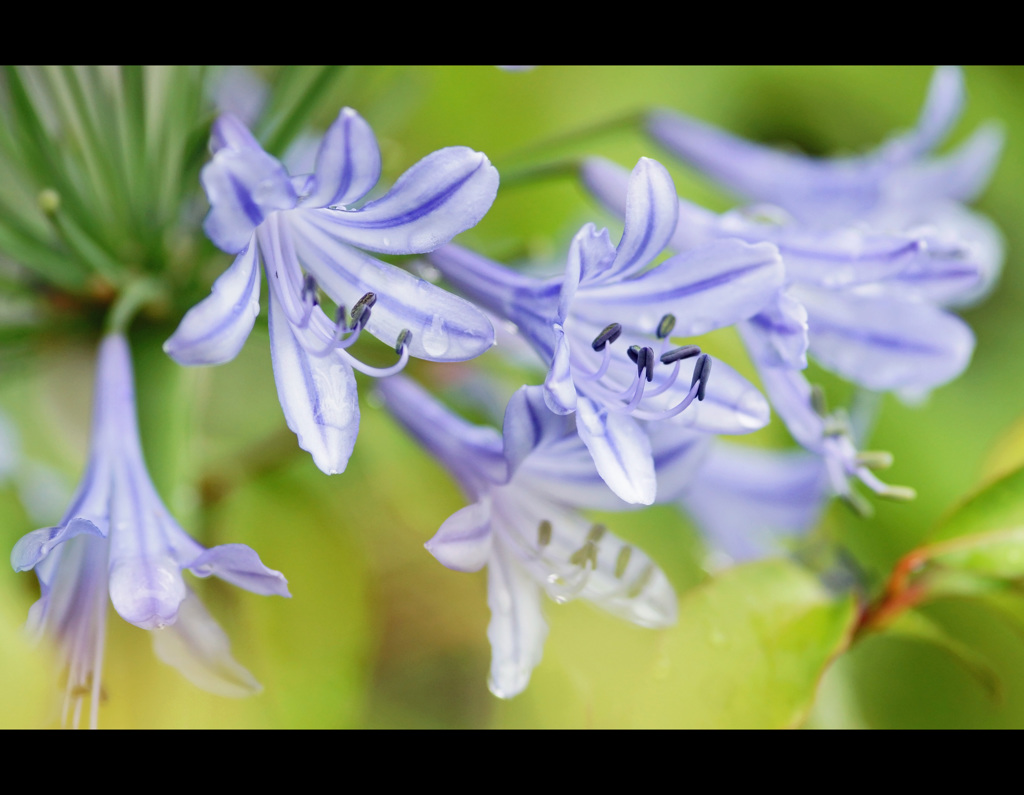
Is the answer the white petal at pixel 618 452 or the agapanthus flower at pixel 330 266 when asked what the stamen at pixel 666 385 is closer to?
the white petal at pixel 618 452

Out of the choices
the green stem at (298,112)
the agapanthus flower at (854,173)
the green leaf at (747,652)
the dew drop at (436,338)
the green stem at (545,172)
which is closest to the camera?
the dew drop at (436,338)

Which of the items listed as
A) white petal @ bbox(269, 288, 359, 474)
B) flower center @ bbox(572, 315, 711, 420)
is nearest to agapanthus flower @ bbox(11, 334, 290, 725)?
white petal @ bbox(269, 288, 359, 474)

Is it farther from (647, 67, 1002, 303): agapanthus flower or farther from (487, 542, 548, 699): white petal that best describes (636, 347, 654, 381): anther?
(647, 67, 1002, 303): agapanthus flower

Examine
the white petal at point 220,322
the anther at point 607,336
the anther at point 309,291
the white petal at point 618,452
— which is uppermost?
the anther at point 309,291

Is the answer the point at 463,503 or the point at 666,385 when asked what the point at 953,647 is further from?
the point at 463,503

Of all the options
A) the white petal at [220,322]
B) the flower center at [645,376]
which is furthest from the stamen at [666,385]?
the white petal at [220,322]

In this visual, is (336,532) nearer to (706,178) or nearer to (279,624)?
(279,624)
